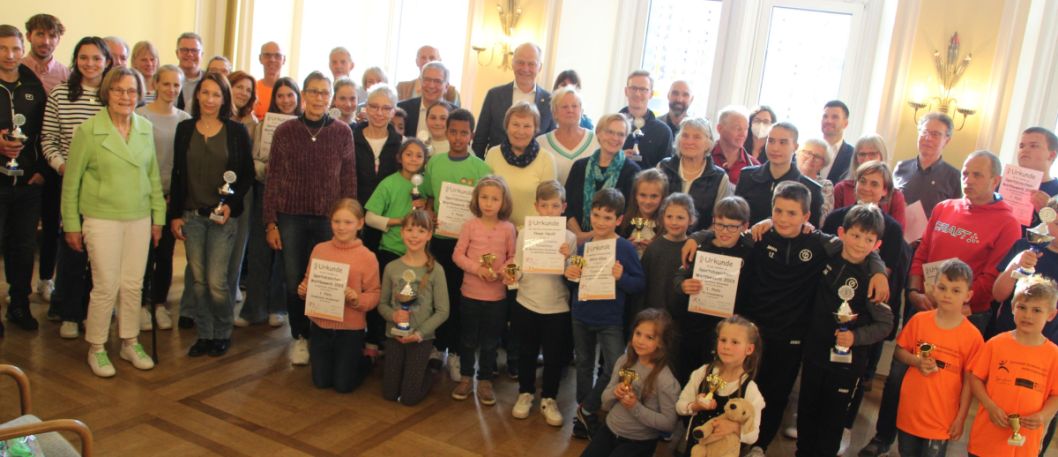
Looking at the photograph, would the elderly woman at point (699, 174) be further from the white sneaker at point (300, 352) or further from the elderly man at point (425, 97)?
the white sneaker at point (300, 352)

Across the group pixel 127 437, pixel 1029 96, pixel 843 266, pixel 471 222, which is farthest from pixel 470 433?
pixel 1029 96

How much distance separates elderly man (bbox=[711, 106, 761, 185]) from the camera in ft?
15.3

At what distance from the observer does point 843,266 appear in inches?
140

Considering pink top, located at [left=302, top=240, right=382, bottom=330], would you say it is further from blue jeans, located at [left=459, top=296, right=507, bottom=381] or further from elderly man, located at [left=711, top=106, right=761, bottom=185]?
elderly man, located at [left=711, top=106, right=761, bottom=185]

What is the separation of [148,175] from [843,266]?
353 centimetres

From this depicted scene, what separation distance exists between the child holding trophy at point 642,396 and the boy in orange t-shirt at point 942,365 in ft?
3.62

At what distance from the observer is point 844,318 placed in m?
3.37

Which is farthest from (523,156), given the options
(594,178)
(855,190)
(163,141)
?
(163,141)

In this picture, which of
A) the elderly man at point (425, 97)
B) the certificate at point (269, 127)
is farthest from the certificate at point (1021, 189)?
the certificate at point (269, 127)

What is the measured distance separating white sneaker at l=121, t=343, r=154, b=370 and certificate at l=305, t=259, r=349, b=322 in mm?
938

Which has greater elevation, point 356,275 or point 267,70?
point 267,70

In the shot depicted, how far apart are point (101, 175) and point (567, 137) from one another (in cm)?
251

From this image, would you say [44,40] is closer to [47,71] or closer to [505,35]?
[47,71]

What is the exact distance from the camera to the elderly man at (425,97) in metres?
5.11
